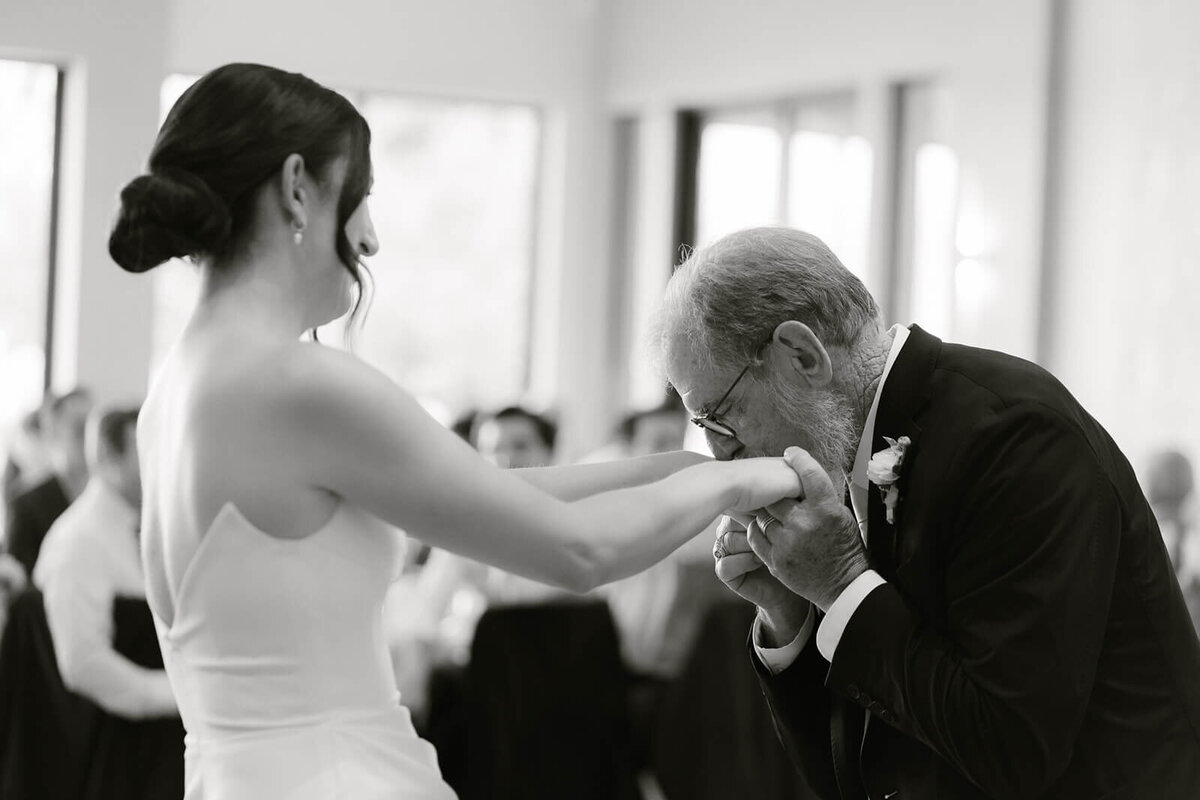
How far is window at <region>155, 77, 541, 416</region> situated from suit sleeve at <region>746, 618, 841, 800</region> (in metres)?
7.81

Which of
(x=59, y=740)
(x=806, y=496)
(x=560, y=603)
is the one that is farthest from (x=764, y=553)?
(x=59, y=740)

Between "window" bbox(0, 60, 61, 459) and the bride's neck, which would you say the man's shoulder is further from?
"window" bbox(0, 60, 61, 459)

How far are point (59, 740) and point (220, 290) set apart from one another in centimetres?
321

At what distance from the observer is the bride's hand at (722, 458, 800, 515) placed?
6.31ft

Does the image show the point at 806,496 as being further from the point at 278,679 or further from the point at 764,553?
the point at 278,679

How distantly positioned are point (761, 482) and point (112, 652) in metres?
3.02

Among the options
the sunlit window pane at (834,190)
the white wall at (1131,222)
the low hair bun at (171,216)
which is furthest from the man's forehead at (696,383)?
the sunlit window pane at (834,190)

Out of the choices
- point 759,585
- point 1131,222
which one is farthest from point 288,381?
point 1131,222

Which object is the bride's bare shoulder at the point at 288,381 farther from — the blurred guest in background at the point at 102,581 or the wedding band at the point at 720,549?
the blurred guest in background at the point at 102,581

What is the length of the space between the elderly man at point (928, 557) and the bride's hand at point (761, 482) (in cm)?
2

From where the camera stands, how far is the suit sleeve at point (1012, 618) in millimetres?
1765

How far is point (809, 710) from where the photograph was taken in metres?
2.20

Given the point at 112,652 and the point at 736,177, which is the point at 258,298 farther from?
the point at 736,177

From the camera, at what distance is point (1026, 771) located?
177cm
